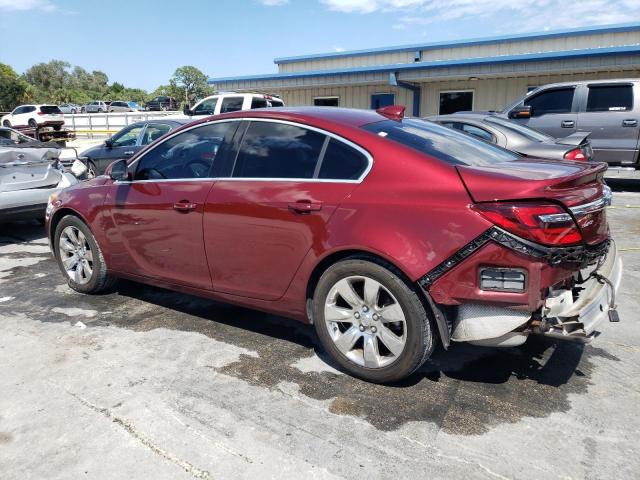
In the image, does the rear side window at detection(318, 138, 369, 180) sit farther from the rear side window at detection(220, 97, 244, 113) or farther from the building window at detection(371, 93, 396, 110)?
the building window at detection(371, 93, 396, 110)

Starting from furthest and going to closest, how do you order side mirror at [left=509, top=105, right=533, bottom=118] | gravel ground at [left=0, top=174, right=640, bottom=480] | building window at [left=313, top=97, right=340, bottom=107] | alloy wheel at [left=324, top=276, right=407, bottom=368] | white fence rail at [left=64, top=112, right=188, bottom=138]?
white fence rail at [left=64, top=112, right=188, bottom=138], building window at [left=313, top=97, right=340, bottom=107], side mirror at [left=509, top=105, right=533, bottom=118], alloy wheel at [left=324, top=276, right=407, bottom=368], gravel ground at [left=0, top=174, right=640, bottom=480]

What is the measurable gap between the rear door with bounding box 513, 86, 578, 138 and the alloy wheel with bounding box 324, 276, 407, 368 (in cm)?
906

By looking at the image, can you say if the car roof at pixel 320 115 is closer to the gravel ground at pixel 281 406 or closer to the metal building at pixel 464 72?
the gravel ground at pixel 281 406

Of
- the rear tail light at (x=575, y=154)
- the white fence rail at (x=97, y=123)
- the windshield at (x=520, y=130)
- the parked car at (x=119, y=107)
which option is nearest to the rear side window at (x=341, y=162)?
the rear tail light at (x=575, y=154)

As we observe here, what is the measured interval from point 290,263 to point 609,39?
19.3 meters

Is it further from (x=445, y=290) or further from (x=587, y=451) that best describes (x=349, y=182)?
(x=587, y=451)

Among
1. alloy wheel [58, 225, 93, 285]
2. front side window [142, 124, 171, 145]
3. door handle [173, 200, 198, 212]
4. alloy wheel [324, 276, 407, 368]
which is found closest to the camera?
alloy wheel [324, 276, 407, 368]

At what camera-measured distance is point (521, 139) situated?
23.6 ft

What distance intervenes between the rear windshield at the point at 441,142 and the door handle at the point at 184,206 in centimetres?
140

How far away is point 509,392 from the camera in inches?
123

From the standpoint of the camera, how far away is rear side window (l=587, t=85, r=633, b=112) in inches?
415

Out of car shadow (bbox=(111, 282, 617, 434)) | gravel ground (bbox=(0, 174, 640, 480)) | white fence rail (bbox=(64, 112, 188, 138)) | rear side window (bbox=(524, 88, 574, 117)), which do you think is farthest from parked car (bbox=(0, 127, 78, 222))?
white fence rail (bbox=(64, 112, 188, 138))

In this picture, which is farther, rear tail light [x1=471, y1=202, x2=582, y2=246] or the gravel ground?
rear tail light [x1=471, y1=202, x2=582, y2=246]

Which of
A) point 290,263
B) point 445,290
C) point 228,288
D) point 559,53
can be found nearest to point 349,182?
point 290,263
